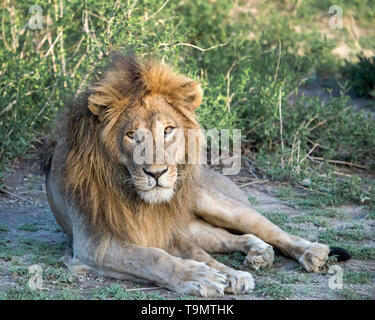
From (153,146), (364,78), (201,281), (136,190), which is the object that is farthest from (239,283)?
(364,78)

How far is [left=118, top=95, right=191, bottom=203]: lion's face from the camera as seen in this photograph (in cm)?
455

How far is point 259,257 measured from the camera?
5035 millimetres

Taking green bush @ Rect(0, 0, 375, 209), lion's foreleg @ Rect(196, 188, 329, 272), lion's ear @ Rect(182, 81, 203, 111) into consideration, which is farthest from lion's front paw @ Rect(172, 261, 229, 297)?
green bush @ Rect(0, 0, 375, 209)

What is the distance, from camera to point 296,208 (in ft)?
Answer: 22.8

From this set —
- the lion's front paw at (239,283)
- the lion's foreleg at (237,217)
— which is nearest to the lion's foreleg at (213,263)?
the lion's front paw at (239,283)

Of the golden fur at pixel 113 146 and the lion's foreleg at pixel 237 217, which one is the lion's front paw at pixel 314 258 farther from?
the golden fur at pixel 113 146

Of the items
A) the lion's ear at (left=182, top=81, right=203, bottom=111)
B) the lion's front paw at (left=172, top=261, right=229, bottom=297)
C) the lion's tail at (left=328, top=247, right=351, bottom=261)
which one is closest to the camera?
the lion's front paw at (left=172, top=261, right=229, bottom=297)

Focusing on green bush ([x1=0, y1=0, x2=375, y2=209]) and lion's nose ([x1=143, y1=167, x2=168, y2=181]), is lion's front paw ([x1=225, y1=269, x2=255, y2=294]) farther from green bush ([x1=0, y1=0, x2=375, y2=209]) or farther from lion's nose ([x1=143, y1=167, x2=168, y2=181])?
green bush ([x1=0, y1=0, x2=375, y2=209])

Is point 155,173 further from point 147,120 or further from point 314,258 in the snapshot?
point 314,258

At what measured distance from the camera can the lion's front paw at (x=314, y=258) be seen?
196 inches

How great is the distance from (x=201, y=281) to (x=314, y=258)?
1042 millimetres

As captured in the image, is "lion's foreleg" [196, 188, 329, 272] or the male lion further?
"lion's foreleg" [196, 188, 329, 272]
